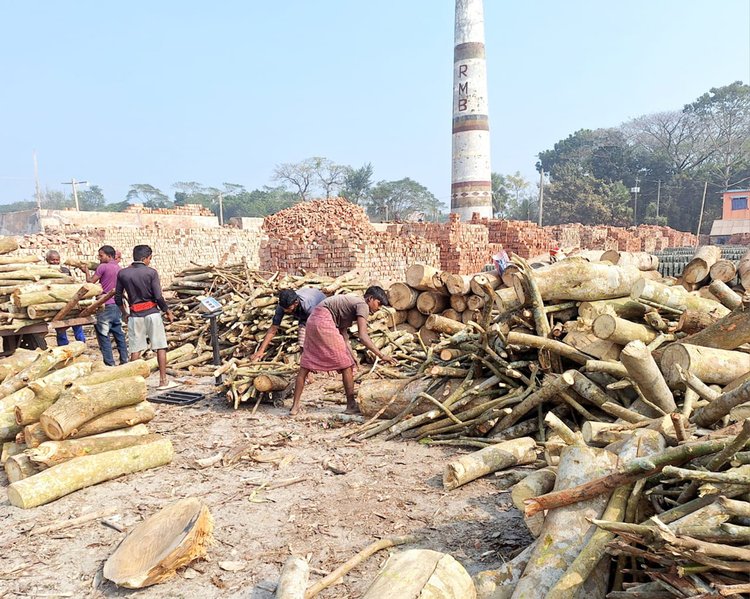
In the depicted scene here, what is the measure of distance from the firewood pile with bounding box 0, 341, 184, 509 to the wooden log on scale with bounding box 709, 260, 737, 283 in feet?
24.9

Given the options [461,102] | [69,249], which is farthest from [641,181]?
[69,249]

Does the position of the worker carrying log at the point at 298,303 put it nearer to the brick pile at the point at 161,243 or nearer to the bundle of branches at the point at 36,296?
the bundle of branches at the point at 36,296

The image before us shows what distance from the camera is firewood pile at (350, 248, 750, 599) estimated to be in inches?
87.2

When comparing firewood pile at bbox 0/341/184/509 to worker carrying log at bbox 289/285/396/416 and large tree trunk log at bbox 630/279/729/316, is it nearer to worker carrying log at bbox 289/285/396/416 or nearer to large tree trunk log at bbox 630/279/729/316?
worker carrying log at bbox 289/285/396/416

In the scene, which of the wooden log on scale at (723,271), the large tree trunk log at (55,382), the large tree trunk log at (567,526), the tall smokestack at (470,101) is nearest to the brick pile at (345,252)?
the wooden log on scale at (723,271)

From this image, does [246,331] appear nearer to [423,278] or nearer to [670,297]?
[423,278]

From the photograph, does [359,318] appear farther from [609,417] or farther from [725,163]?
[725,163]

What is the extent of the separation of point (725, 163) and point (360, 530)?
56218 mm

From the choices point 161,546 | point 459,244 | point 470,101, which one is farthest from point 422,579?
point 470,101

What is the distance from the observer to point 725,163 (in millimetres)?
48844

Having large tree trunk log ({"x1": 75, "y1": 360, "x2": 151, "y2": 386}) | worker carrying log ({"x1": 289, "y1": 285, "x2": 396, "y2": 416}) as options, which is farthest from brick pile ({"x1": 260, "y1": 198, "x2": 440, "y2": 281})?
large tree trunk log ({"x1": 75, "y1": 360, "x2": 151, "y2": 386})

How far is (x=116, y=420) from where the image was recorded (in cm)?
476

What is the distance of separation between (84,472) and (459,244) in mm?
14599

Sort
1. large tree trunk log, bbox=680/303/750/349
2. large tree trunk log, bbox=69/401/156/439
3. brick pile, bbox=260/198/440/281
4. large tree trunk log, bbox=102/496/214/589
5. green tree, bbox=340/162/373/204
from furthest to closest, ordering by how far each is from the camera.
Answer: green tree, bbox=340/162/373/204, brick pile, bbox=260/198/440/281, large tree trunk log, bbox=69/401/156/439, large tree trunk log, bbox=680/303/750/349, large tree trunk log, bbox=102/496/214/589
